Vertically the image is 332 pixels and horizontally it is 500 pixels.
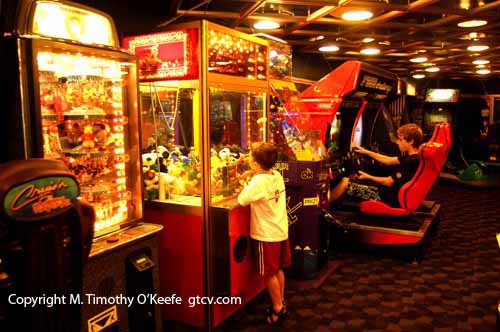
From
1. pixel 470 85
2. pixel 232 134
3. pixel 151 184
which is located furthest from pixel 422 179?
pixel 470 85

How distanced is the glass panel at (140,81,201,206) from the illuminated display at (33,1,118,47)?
2.11 ft

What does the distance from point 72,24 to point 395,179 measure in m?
3.76

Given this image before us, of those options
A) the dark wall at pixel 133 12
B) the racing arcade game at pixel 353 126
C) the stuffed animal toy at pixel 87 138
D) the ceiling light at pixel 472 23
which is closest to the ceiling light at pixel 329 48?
the racing arcade game at pixel 353 126

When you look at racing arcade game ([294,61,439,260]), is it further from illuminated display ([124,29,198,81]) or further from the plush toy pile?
illuminated display ([124,29,198,81])

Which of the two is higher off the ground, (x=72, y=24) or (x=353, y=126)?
(x=72, y=24)

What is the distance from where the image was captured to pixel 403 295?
3707mm

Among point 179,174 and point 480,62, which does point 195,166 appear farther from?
point 480,62

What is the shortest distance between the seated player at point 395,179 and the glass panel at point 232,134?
1836 mm

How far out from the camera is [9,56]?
6.38ft

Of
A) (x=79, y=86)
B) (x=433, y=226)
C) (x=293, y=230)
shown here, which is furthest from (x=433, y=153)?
(x=79, y=86)

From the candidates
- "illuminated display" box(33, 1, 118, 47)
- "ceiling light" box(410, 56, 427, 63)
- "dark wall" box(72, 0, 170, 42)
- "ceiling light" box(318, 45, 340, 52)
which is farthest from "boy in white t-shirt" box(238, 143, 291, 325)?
"ceiling light" box(410, 56, 427, 63)

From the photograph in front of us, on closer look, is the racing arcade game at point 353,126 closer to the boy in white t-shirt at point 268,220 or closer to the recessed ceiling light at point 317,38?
the recessed ceiling light at point 317,38

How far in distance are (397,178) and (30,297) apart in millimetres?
4131

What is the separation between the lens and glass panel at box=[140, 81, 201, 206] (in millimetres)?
3111
